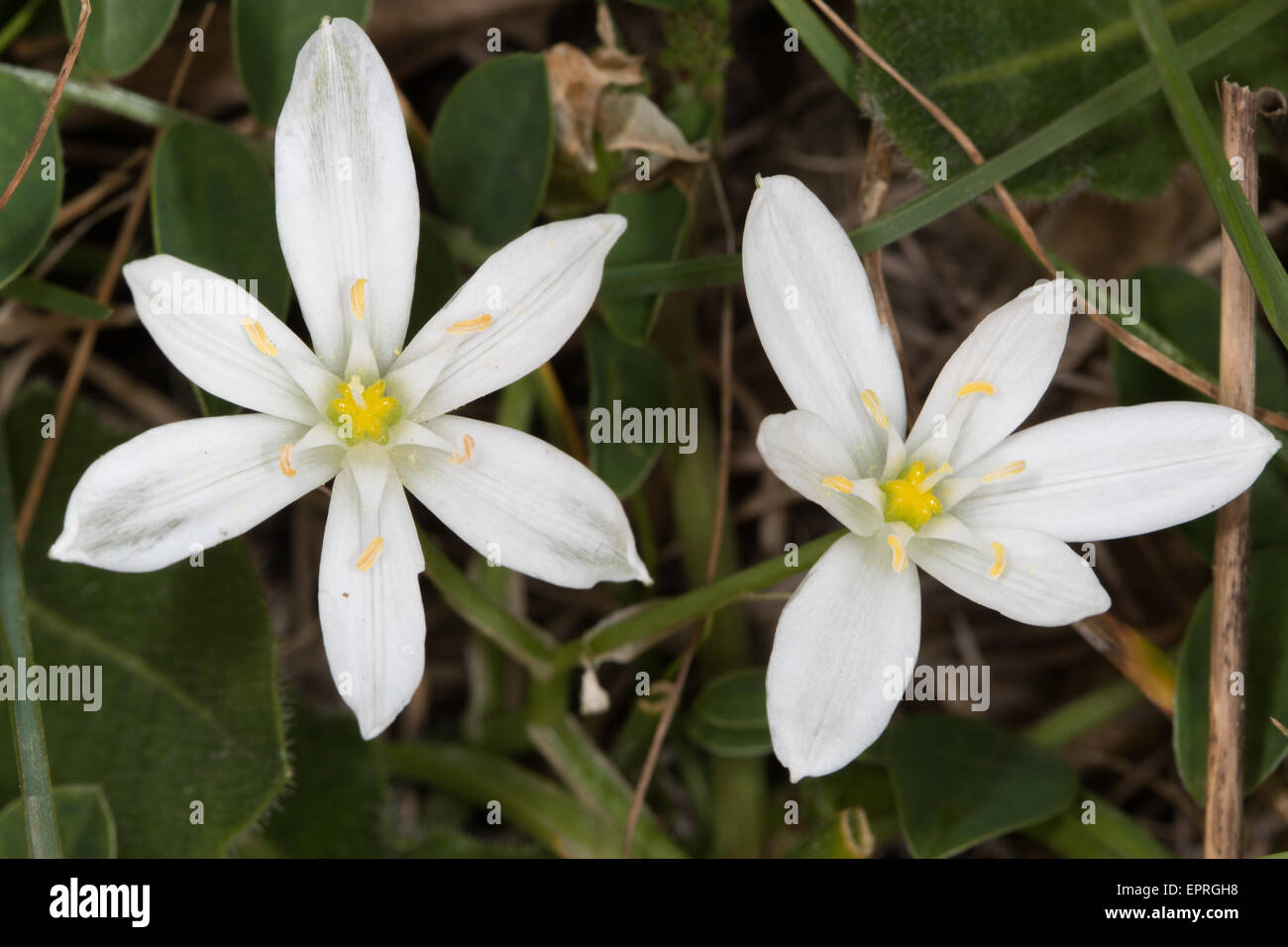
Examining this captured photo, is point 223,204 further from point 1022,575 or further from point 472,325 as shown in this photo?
point 1022,575

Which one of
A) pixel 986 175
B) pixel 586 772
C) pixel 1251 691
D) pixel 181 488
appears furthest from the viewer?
pixel 586 772

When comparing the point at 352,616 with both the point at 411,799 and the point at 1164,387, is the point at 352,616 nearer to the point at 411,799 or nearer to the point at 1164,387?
the point at 411,799

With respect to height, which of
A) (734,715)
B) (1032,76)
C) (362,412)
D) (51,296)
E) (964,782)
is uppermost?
(1032,76)

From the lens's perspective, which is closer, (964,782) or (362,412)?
(362,412)

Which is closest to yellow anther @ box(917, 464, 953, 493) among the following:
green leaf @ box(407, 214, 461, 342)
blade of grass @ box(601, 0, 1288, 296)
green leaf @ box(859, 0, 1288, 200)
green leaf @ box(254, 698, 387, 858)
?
blade of grass @ box(601, 0, 1288, 296)

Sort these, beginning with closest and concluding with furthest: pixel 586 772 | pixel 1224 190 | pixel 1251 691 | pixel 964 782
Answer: pixel 1224 190
pixel 1251 691
pixel 964 782
pixel 586 772

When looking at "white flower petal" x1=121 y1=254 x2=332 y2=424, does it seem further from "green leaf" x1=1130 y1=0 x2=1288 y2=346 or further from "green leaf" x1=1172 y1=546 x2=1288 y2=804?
"green leaf" x1=1172 y1=546 x2=1288 y2=804

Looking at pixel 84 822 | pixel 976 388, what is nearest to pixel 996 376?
pixel 976 388
